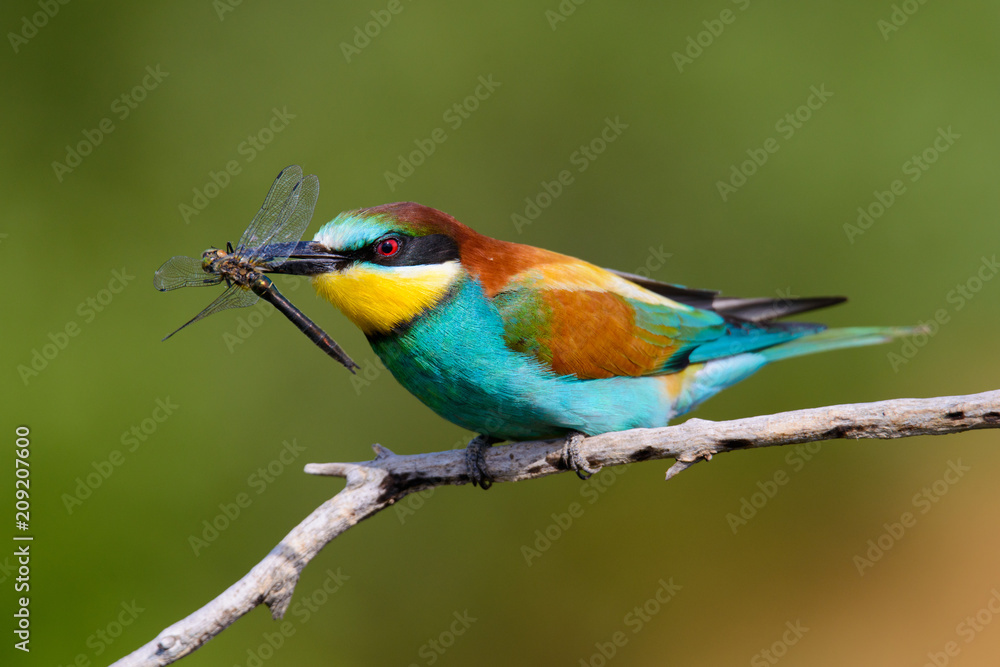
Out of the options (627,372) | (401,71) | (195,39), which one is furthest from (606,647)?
(195,39)

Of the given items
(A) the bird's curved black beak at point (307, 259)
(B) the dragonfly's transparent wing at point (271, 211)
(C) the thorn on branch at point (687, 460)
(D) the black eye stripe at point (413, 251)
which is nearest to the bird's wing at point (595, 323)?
(D) the black eye stripe at point (413, 251)

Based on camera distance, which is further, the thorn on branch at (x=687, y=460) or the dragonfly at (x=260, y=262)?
the dragonfly at (x=260, y=262)

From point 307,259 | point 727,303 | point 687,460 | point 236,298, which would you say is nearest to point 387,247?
point 307,259

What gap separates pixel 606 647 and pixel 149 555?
202cm

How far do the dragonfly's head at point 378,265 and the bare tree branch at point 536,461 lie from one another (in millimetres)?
451

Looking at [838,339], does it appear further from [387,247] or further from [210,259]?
[210,259]

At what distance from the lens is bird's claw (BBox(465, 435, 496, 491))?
271cm

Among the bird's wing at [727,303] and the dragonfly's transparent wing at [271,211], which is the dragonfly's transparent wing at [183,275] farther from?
the bird's wing at [727,303]

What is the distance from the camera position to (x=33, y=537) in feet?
11.4

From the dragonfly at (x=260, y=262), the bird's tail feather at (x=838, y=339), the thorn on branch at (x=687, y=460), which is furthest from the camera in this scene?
the bird's tail feather at (x=838, y=339)

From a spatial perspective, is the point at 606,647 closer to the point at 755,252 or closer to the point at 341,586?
the point at 341,586

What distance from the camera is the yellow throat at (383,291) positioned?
2.58m

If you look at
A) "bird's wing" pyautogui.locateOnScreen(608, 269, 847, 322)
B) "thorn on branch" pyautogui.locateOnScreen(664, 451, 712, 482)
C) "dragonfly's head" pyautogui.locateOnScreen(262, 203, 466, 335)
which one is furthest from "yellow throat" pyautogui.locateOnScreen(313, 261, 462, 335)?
"bird's wing" pyautogui.locateOnScreen(608, 269, 847, 322)

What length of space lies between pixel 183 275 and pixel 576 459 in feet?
4.57
